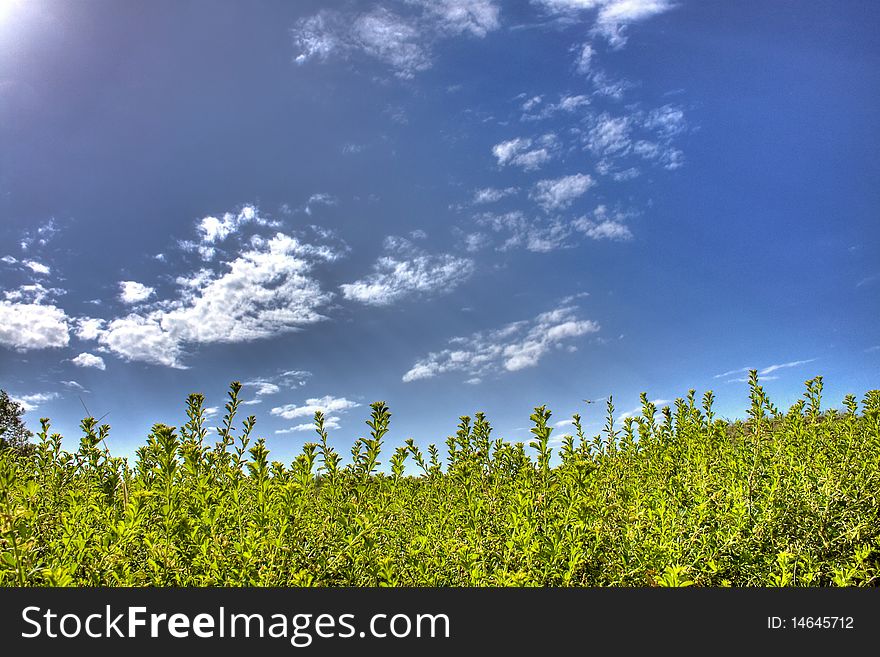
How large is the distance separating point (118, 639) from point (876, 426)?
8.67 meters

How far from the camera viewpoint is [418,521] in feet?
17.7

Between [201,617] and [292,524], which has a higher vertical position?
[292,524]

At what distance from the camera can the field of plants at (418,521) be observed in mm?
3889

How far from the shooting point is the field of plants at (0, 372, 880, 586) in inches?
153

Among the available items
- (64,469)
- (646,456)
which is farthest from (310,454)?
(646,456)

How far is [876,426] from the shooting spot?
668 centimetres

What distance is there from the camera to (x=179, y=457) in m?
4.58

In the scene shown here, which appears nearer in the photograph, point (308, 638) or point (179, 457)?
point (308, 638)

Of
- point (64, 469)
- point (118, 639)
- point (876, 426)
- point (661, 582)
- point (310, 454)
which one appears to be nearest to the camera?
point (118, 639)

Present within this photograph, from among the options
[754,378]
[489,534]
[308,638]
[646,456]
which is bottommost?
[308,638]

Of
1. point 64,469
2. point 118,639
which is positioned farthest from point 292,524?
point 64,469

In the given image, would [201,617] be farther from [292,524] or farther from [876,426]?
[876,426]

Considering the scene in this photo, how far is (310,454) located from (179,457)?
1217 millimetres

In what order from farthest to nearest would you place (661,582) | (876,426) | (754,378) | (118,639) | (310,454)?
(754,378) < (876,426) < (310,454) < (661,582) < (118,639)
